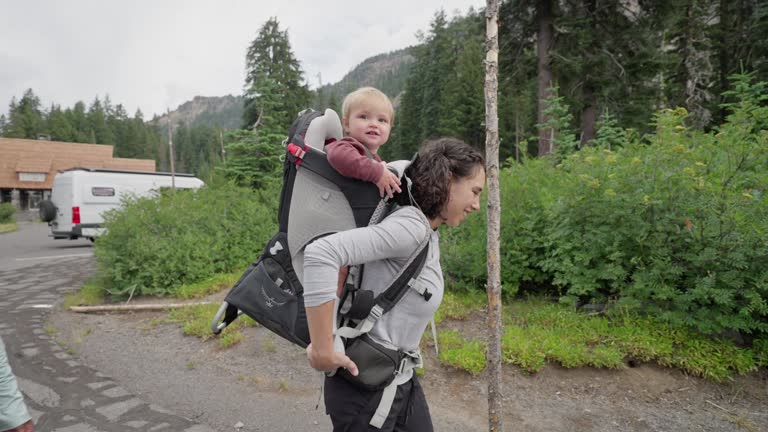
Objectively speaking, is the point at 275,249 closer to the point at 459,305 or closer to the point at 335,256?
the point at 335,256

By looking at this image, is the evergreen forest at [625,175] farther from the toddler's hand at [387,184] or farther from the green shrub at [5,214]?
the green shrub at [5,214]

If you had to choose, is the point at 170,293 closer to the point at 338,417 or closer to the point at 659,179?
the point at 338,417

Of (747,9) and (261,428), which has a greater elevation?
(747,9)

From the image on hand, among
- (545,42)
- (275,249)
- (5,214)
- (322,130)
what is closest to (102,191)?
(545,42)

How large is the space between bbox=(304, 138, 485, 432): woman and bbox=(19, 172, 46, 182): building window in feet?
204

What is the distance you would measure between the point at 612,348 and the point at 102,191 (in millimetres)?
18451

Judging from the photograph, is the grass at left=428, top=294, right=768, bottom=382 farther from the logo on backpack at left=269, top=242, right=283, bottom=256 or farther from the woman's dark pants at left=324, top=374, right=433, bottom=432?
the logo on backpack at left=269, top=242, right=283, bottom=256

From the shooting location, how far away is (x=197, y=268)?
7.74 metres

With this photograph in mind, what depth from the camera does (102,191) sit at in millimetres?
16312

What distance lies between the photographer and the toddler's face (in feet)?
6.49

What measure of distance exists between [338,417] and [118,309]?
22.6ft

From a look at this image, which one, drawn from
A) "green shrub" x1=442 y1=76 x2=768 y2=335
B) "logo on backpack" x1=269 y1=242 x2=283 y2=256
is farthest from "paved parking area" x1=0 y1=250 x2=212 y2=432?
"green shrub" x1=442 y1=76 x2=768 y2=335

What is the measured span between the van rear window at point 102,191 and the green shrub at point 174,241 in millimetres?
8873

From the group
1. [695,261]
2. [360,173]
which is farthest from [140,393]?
[695,261]
